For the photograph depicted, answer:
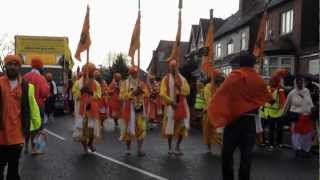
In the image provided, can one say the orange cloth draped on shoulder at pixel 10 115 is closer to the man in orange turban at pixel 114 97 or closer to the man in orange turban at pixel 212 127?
the man in orange turban at pixel 212 127

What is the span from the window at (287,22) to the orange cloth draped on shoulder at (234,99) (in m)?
32.1

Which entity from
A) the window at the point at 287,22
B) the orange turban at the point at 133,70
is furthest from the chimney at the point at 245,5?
the orange turban at the point at 133,70

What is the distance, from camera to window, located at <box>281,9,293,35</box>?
1526 inches

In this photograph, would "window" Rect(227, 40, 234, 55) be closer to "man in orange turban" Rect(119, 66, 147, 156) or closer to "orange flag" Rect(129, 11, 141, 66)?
"orange flag" Rect(129, 11, 141, 66)

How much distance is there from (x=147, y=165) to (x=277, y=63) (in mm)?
30677

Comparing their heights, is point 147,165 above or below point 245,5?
below

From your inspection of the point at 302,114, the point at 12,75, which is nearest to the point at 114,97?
the point at 302,114

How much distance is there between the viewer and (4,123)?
6.46m

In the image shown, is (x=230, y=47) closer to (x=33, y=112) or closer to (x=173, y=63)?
(x=173, y=63)

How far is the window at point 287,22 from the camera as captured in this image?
38.8 meters

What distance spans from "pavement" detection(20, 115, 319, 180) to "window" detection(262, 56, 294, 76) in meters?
25.4

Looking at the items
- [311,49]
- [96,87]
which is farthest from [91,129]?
[311,49]

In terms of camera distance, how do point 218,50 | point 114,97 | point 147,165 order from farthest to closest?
point 218,50 < point 114,97 < point 147,165

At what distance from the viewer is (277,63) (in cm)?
4009
